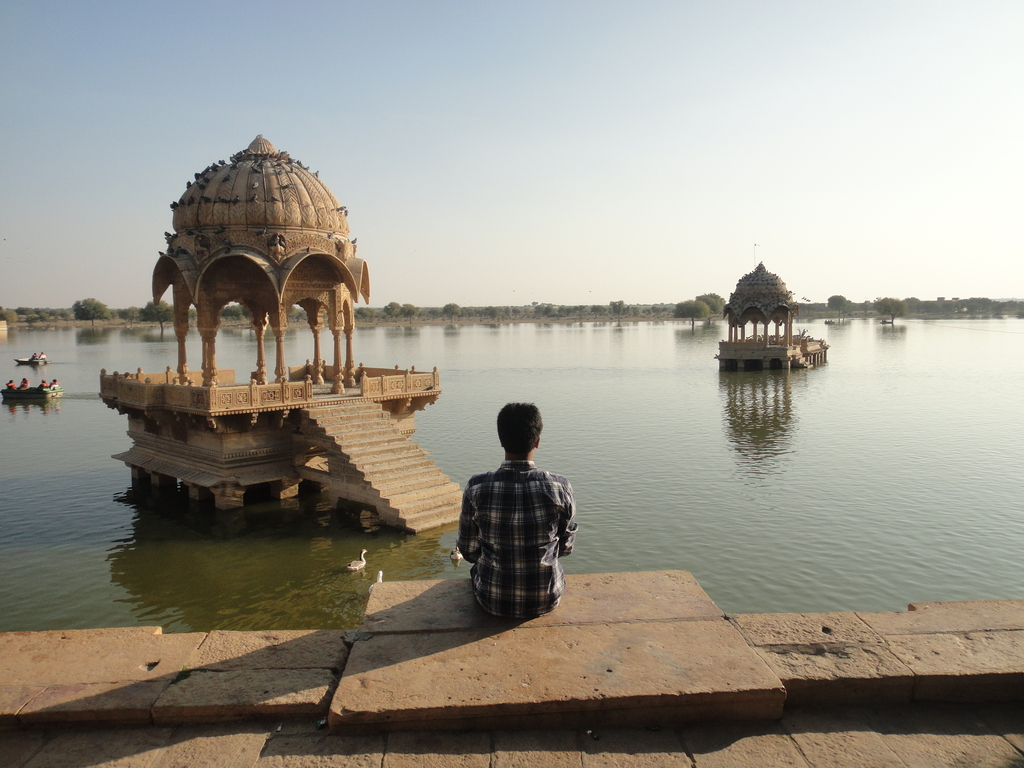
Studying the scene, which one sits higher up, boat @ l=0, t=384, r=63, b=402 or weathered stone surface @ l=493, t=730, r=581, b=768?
weathered stone surface @ l=493, t=730, r=581, b=768

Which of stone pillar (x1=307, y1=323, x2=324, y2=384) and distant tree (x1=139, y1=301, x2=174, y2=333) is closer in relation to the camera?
stone pillar (x1=307, y1=323, x2=324, y2=384)

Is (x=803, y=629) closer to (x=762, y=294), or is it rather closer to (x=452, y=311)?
(x=762, y=294)

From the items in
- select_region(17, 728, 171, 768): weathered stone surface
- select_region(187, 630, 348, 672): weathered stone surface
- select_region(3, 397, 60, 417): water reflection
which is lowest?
select_region(3, 397, 60, 417): water reflection

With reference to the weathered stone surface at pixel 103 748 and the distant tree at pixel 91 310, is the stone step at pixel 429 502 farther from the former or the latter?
the distant tree at pixel 91 310

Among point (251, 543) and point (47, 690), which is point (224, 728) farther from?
point (251, 543)

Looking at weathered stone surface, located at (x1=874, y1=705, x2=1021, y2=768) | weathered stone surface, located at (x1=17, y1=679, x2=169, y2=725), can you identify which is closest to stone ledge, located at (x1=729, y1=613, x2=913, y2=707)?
weathered stone surface, located at (x1=874, y1=705, x2=1021, y2=768)

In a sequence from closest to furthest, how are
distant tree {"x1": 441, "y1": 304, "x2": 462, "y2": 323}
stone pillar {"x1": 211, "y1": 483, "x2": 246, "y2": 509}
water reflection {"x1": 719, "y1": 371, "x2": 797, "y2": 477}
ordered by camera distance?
stone pillar {"x1": 211, "y1": 483, "x2": 246, "y2": 509}, water reflection {"x1": 719, "y1": 371, "x2": 797, "y2": 477}, distant tree {"x1": 441, "y1": 304, "x2": 462, "y2": 323}

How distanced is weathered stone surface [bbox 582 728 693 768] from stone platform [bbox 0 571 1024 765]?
26mm

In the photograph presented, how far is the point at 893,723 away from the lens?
11.3ft

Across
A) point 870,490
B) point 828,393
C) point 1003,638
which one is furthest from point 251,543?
point 828,393

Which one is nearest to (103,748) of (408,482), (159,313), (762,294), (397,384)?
(408,482)

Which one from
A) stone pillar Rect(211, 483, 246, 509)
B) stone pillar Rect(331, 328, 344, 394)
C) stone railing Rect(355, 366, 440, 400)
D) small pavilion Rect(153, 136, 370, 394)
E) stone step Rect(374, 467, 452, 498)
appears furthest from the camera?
stone pillar Rect(331, 328, 344, 394)

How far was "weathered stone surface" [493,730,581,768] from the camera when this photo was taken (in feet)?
10.3

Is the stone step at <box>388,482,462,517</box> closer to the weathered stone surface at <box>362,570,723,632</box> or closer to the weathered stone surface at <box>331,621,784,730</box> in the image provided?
the weathered stone surface at <box>362,570,723,632</box>
